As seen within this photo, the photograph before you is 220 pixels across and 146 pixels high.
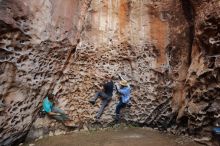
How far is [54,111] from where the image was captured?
8.41 m

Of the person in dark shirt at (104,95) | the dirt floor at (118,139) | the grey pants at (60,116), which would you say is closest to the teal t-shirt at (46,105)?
the grey pants at (60,116)

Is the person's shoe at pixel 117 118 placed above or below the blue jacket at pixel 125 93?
below

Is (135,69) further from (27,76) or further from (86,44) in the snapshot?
(27,76)

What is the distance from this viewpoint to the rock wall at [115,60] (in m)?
7.38

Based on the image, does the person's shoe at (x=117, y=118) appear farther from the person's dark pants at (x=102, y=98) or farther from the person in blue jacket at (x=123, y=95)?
the person's dark pants at (x=102, y=98)

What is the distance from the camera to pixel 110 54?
936cm

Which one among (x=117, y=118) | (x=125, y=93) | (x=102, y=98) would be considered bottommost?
(x=117, y=118)

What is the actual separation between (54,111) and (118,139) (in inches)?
73.8

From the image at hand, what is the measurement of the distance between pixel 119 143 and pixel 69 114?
1.80 metres

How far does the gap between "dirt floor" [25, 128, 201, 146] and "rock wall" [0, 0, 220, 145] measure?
0.43 metres

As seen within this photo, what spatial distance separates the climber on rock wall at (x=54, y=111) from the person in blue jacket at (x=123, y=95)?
139 cm

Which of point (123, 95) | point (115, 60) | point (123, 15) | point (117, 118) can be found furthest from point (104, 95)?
point (123, 15)

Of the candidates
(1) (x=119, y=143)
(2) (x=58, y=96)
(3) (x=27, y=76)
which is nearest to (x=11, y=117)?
(3) (x=27, y=76)

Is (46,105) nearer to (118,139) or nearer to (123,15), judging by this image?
(118,139)
